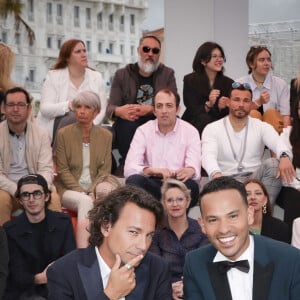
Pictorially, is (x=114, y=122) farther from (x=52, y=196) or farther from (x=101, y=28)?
(x=101, y=28)

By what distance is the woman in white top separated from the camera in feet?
20.2

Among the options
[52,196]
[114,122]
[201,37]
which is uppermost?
[201,37]

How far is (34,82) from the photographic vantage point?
25.0 feet

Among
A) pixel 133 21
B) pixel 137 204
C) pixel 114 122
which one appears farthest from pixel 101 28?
pixel 137 204

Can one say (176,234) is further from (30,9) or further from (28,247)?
(30,9)

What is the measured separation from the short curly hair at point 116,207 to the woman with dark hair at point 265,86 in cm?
359

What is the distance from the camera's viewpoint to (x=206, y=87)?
6074 millimetres

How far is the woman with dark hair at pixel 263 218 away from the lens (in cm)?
447

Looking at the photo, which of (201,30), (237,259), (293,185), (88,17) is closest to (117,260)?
(237,259)

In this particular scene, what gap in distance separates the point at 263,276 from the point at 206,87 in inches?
146

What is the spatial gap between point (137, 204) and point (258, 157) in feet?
9.78

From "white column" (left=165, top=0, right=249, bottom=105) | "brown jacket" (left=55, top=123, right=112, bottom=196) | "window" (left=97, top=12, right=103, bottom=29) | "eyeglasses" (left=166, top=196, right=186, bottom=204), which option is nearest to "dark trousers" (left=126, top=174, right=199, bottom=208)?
"brown jacket" (left=55, top=123, right=112, bottom=196)

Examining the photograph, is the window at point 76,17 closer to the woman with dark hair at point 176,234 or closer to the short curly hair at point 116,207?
the woman with dark hair at point 176,234

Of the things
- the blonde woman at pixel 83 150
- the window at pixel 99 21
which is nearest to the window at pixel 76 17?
the window at pixel 99 21
